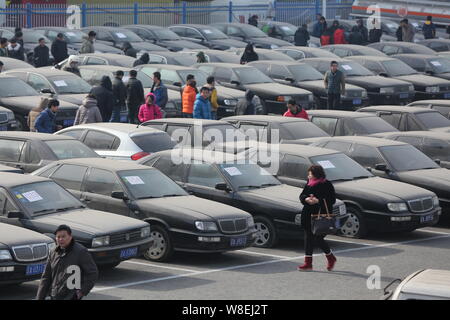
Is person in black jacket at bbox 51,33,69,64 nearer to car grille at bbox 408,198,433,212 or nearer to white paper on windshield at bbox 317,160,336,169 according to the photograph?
white paper on windshield at bbox 317,160,336,169

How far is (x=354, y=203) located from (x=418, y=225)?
3.48 ft

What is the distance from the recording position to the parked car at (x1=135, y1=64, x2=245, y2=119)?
2811 cm

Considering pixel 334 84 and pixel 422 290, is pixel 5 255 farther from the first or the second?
pixel 334 84

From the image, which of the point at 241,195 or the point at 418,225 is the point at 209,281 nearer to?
the point at 241,195

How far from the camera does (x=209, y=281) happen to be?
48.5ft

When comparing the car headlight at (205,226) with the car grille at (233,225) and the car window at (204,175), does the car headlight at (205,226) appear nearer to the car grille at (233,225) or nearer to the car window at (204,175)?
the car grille at (233,225)

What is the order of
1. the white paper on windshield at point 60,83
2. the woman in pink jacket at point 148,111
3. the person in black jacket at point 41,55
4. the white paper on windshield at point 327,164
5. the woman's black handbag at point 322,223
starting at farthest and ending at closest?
the person in black jacket at point 41,55 → the white paper on windshield at point 60,83 → the woman in pink jacket at point 148,111 → the white paper on windshield at point 327,164 → the woman's black handbag at point 322,223

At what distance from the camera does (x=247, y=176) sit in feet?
58.9

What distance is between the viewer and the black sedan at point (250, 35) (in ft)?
137

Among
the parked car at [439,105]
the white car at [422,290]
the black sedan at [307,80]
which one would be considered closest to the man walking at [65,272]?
the white car at [422,290]

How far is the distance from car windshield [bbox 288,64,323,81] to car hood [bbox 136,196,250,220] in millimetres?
15673

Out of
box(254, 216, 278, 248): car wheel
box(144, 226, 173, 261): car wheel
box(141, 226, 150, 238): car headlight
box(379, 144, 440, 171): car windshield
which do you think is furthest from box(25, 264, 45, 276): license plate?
box(379, 144, 440, 171): car windshield

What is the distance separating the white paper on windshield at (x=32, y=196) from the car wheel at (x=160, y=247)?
175cm
